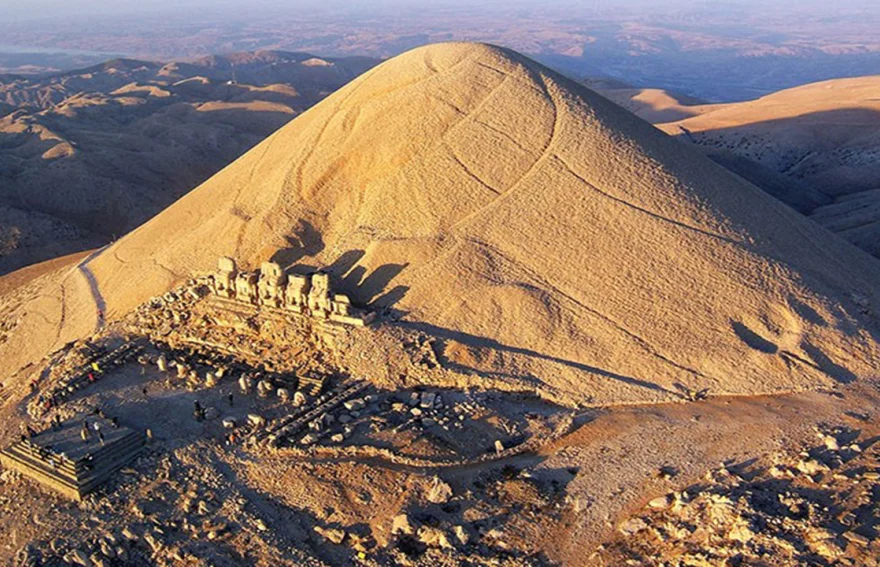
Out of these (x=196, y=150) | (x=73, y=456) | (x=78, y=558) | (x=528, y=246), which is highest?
(x=528, y=246)

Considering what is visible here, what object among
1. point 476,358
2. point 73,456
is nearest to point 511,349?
point 476,358

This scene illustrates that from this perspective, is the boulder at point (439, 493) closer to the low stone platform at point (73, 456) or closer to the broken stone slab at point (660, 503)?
the broken stone slab at point (660, 503)

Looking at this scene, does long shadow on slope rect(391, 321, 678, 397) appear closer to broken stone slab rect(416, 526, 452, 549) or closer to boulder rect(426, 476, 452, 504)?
boulder rect(426, 476, 452, 504)

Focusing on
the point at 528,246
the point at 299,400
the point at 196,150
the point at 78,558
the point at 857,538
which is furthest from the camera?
the point at 196,150

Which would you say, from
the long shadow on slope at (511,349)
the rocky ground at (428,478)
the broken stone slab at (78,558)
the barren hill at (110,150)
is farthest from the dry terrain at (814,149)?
the barren hill at (110,150)

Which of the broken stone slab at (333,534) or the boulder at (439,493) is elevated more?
the boulder at (439,493)

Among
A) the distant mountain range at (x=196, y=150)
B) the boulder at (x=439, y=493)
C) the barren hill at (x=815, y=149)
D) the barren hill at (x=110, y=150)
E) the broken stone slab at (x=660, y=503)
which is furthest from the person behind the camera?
the barren hill at (x=110, y=150)

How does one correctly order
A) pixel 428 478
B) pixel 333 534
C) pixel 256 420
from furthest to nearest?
pixel 256 420 → pixel 428 478 → pixel 333 534

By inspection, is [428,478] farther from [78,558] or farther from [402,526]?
[78,558]
